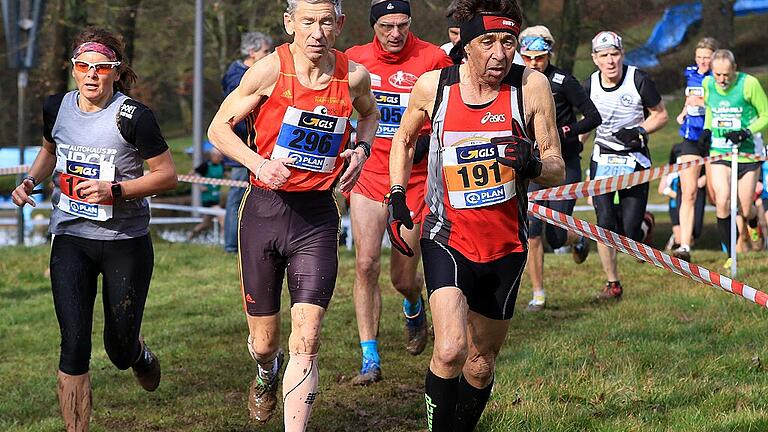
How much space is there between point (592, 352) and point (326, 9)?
3158mm

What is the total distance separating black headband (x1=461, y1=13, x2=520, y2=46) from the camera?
5.24 m

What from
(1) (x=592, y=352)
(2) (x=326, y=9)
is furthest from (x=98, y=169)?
(1) (x=592, y=352)

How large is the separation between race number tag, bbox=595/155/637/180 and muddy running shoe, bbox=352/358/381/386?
3.47 m

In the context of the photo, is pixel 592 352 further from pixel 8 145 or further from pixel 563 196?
pixel 8 145

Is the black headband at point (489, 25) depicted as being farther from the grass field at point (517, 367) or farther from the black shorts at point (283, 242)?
the grass field at point (517, 367)

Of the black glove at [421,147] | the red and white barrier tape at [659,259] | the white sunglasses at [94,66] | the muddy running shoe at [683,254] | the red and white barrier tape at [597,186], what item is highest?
the white sunglasses at [94,66]

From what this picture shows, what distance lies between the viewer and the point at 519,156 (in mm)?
4863

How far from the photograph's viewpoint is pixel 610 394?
6461 millimetres

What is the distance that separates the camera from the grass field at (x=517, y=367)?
246 inches

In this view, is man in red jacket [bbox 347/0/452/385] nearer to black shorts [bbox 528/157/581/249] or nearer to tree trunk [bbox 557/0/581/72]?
black shorts [bbox 528/157/581/249]

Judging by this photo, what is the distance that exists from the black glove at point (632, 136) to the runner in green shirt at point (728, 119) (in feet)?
5.01

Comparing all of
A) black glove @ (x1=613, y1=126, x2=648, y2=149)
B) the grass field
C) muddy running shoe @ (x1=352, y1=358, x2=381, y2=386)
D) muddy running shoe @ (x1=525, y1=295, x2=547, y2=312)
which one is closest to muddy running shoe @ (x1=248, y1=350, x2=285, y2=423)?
the grass field

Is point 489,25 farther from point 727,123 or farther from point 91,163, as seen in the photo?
point 727,123

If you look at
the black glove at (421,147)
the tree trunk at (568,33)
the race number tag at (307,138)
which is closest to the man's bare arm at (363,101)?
the race number tag at (307,138)
